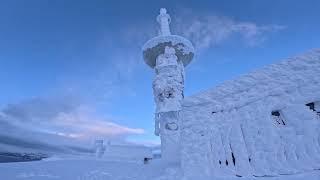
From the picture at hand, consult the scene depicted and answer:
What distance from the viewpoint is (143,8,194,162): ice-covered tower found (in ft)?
51.3

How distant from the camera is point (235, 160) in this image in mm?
7609

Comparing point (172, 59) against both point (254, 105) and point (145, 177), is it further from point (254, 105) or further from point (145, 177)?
point (254, 105)

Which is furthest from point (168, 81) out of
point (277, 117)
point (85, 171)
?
point (277, 117)

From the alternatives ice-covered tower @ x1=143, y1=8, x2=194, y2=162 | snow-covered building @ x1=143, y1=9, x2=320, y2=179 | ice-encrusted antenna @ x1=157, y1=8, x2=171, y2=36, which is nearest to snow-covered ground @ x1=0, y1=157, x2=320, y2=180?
snow-covered building @ x1=143, y1=9, x2=320, y2=179

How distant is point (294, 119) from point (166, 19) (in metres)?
14.4

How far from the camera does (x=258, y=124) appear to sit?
299 inches

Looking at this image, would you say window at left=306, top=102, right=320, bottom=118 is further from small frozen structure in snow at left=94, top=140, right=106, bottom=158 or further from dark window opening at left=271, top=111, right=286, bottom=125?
small frozen structure in snow at left=94, top=140, right=106, bottom=158

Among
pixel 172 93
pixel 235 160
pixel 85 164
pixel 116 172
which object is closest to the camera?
pixel 235 160

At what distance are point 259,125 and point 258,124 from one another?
38 millimetres

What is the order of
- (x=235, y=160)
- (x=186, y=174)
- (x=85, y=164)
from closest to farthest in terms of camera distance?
(x=235, y=160) → (x=186, y=174) → (x=85, y=164)

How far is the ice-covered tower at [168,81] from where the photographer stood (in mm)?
15625

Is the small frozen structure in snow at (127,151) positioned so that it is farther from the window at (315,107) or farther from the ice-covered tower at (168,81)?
the window at (315,107)

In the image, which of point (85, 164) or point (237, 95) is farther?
point (85, 164)

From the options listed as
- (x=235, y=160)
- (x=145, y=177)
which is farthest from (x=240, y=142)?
(x=145, y=177)
